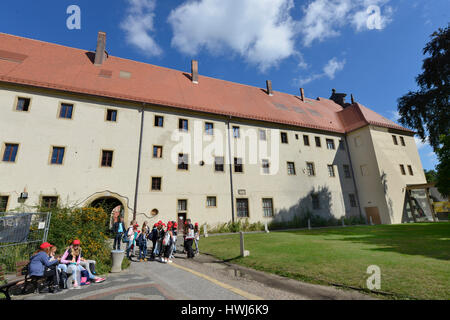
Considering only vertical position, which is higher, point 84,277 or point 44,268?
point 44,268

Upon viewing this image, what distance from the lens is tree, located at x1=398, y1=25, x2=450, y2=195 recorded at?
19641mm

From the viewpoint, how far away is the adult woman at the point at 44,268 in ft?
18.3

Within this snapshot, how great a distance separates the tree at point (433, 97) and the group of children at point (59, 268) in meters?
25.7

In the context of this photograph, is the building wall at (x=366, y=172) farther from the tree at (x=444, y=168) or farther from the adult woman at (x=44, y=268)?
the adult woman at (x=44, y=268)

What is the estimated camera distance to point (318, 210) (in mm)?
23422

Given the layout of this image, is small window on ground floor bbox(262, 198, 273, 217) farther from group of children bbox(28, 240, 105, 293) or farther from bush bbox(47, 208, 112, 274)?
group of children bbox(28, 240, 105, 293)

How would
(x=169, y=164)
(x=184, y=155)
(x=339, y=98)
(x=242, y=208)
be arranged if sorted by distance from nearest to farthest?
(x=169, y=164), (x=184, y=155), (x=242, y=208), (x=339, y=98)

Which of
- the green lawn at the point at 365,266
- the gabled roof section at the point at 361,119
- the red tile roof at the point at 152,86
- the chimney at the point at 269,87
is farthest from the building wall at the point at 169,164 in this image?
the green lawn at the point at 365,266

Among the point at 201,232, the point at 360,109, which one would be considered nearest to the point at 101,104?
the point at 201,232

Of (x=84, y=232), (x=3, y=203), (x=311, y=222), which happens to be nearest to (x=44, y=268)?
(x=84, y=232)

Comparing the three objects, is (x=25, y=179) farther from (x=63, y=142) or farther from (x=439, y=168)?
(x=439, y=168)

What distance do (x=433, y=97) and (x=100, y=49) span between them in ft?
106

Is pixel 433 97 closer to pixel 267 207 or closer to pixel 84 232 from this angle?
pixel 267 207

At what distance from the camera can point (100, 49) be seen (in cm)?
2186
